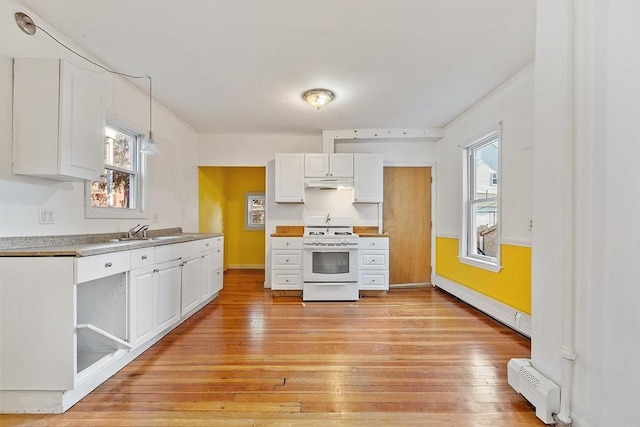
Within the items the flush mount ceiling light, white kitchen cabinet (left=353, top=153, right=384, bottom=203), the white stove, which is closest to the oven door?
the white stove

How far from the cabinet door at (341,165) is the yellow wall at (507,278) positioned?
6.10 ft

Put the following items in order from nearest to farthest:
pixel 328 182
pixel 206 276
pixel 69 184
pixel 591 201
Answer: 1. pixel 591 201
2. pixel 69 184
3. pixel 206 276
4. pixel 328 182

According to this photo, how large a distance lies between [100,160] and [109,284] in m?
0.98

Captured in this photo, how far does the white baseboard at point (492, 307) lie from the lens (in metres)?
2.67

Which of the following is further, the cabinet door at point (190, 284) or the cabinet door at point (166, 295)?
the cabinet door at point (190, 284)

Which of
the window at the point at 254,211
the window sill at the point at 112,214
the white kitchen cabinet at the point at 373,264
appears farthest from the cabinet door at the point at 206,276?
the window at the point at 254,211

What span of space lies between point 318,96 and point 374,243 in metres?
2.20

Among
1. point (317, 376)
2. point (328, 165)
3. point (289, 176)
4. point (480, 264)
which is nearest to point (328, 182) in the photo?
point (328, 165)

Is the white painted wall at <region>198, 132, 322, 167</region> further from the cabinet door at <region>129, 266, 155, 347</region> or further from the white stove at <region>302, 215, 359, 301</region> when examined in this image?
the cabinet door at <region>129, 266, 155, 347</region>

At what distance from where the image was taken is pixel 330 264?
3.96 meters

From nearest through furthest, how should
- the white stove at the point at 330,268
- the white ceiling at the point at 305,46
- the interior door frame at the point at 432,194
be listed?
the white ceiling at the point at 305,46
the white stove at the point at 330,268
the interior door frame at the point at 432,194

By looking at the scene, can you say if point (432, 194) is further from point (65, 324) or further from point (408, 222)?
point (65, 324)

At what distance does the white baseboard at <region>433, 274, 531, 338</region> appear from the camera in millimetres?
2668

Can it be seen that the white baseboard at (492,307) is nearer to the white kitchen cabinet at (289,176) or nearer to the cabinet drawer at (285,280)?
the cabinet drawer at (285,280)
